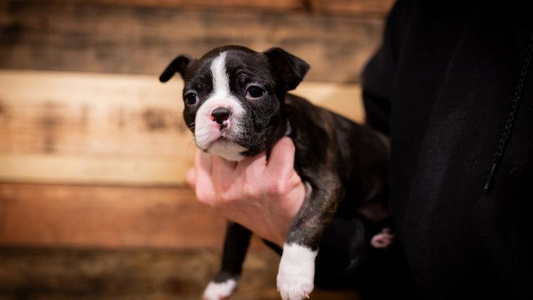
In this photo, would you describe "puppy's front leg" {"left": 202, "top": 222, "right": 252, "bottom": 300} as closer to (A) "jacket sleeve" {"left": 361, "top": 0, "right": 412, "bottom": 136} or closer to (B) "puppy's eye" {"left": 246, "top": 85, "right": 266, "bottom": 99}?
(B) "puppy's eye" {"left": 246, "top": 85, "right": 266, "bottom": 99}

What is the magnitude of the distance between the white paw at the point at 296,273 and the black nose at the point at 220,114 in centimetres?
44

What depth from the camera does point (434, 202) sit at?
4.34ft

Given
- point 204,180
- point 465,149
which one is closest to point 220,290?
point 204,180

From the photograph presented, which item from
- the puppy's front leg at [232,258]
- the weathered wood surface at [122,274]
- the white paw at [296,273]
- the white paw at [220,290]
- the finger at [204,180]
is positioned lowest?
the weathered wood surface at [122,274]

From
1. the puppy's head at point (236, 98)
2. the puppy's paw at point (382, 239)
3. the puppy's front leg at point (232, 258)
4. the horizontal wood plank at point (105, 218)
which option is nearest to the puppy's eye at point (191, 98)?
the puppy's head at point (236, 98)

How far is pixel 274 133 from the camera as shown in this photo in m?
1.46

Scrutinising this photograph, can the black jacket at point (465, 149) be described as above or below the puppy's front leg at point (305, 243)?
above

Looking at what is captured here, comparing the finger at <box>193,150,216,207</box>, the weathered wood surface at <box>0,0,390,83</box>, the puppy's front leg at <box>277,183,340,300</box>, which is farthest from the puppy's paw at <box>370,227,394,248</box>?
the weathered wood surface at <box>0,0,390,83</box>

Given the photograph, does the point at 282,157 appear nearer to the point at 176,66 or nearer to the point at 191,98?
the point at 191,98

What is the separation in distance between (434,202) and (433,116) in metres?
0.27

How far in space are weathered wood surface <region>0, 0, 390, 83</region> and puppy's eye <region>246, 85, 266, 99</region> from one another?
36.4 inches

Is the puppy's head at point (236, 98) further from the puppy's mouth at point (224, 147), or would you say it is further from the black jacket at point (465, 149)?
the black jacket at point (465, 149)

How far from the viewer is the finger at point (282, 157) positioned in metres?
1.43

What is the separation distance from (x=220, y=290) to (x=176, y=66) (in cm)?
85
